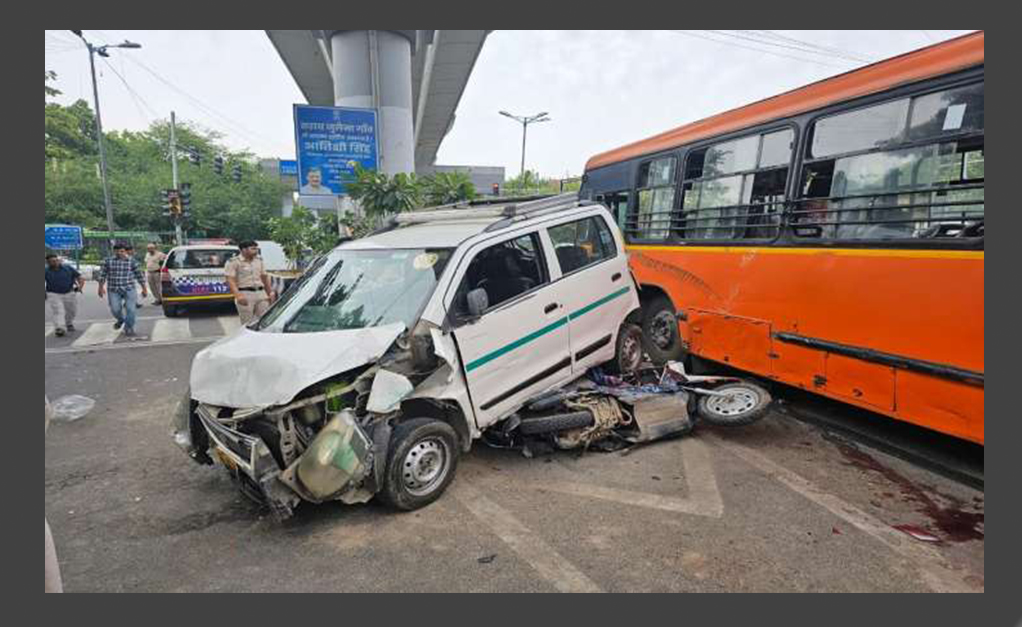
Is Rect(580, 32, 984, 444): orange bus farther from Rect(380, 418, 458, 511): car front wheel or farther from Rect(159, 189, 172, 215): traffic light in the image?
Rect(159, 189, 172, 215): traffic light

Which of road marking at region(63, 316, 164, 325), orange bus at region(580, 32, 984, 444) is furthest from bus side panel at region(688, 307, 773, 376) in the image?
road marking at region(63, 316, 164, 325)

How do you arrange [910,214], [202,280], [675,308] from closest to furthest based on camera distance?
[910,214] → [675,308] → [202,280]

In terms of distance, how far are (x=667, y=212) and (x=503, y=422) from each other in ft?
12.2

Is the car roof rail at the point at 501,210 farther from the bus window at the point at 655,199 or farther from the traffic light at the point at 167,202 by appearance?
the traffic light at the point at 167,202

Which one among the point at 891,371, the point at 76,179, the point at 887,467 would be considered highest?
the point at 76,179

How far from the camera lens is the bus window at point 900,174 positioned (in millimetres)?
3871

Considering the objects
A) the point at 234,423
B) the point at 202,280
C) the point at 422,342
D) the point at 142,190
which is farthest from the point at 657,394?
the point at 142,190

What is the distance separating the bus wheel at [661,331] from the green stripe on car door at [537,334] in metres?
1.46

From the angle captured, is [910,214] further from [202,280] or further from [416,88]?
[416,88]

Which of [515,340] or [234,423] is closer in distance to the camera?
[234,423]

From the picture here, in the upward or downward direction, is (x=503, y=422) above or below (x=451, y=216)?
below

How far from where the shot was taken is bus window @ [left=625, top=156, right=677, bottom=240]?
6.86 metres

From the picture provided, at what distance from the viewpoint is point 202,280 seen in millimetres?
12805

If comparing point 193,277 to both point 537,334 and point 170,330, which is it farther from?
point 537,334
